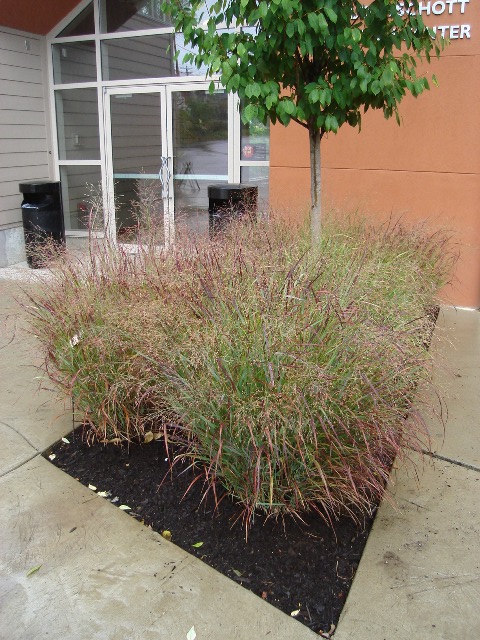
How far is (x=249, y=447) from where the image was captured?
8.57 ft

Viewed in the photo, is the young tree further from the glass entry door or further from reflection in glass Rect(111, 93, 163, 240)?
reflection in glass Rect(111, 93, 163, 240)

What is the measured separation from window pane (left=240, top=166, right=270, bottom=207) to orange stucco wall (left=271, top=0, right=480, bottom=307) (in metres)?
1.37

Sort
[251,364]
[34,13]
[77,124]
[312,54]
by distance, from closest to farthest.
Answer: [251,364] < [312,54] < [34,13] < [77,124]

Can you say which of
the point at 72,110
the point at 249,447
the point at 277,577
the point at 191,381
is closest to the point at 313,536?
the point at 277,577

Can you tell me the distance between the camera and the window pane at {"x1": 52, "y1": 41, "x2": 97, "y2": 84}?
9266 millimetres

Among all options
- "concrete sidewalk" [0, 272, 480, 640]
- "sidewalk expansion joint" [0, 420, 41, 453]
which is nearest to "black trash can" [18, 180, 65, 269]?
"sidewalk expansion joint" [0, 420, 41, 453]

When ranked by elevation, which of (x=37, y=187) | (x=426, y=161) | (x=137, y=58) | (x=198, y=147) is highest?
(x=137, y=58)

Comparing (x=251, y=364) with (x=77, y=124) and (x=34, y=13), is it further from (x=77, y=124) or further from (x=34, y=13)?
(x=77, y=124)

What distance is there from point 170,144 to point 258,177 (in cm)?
154

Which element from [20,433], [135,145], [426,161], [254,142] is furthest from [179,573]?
[135,145]

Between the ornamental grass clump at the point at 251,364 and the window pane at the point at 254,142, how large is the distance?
15.5 feet

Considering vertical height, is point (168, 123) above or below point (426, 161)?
above

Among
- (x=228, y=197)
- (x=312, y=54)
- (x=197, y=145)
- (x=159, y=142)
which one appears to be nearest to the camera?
(x=312, y=54)

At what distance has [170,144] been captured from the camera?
9008 mm
